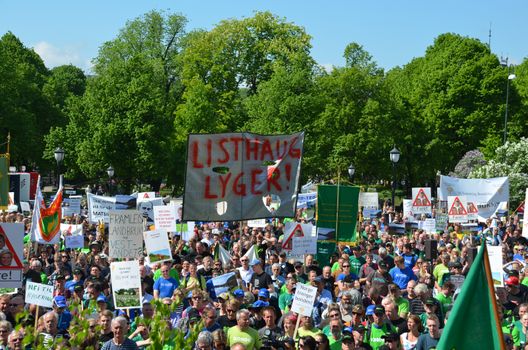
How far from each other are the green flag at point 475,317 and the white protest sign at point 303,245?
11.9m

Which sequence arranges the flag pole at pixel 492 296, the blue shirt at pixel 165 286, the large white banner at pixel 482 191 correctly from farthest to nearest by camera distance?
the large white banner at pixel 482 191, the blue shirt at pixel 165 286, the flag pole at pixel 492 296

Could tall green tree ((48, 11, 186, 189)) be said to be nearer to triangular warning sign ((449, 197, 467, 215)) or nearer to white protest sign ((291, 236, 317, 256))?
triangular warning sign ((449, 197, 467, 215))

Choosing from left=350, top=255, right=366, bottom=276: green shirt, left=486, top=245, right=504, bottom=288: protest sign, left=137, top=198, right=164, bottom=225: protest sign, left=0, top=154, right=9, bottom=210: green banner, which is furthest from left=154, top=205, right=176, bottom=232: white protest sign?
left=486, top=245, right=504, bottom=288: protest sign

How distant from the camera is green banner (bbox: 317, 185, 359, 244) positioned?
20.4m

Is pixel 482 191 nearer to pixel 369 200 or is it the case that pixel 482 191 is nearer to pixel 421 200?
pixel 421 200

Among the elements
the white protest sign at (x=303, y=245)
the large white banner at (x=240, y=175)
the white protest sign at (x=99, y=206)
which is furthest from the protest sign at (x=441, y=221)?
the large white banner at (x=240, y=175)

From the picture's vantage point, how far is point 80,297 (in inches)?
543

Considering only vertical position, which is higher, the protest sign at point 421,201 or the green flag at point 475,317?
the protest sign at point 421,201

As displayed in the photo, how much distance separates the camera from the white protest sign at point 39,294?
12102mm

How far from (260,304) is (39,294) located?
114 inches

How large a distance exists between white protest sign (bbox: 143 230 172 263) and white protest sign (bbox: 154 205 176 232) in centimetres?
296

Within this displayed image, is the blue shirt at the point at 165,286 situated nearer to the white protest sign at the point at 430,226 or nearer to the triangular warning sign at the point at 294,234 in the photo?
the triangular warning sign at the point at 294,234

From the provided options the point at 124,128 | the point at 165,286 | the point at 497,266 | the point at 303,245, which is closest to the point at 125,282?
the point at 165,286

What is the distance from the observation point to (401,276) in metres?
15.9
